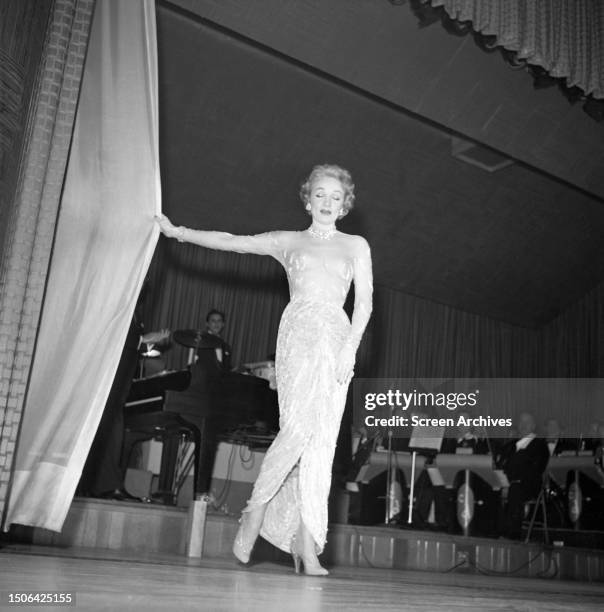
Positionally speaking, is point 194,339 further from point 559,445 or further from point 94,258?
point 559,445

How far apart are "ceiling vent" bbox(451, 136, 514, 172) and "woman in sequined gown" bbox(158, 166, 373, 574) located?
541 cm

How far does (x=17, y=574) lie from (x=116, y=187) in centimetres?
170

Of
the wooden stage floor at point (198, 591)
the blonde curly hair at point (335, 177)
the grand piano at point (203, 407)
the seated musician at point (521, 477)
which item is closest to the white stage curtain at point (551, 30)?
the blonde curly hair at point (335, 177)

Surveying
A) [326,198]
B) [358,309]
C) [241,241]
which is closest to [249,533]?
[358,309]

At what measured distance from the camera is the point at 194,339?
492cm

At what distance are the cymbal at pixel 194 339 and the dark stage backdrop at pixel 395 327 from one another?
3795 mm

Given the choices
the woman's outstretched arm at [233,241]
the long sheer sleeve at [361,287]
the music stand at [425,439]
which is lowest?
the music stand at [425,439]

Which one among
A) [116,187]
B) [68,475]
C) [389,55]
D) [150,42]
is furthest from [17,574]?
[389,55]

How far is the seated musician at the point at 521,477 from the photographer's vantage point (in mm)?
6707

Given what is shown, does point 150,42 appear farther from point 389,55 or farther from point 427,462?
point 427,462

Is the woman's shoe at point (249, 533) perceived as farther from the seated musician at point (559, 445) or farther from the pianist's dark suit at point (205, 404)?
the seated musician at point (559, 445)

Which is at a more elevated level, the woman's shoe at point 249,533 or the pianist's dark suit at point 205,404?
the pianist's dark suit at point 205,404

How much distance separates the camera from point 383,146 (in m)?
8.09

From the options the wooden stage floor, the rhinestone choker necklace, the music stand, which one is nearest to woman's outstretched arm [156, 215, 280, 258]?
the rhinestone choker necklace
